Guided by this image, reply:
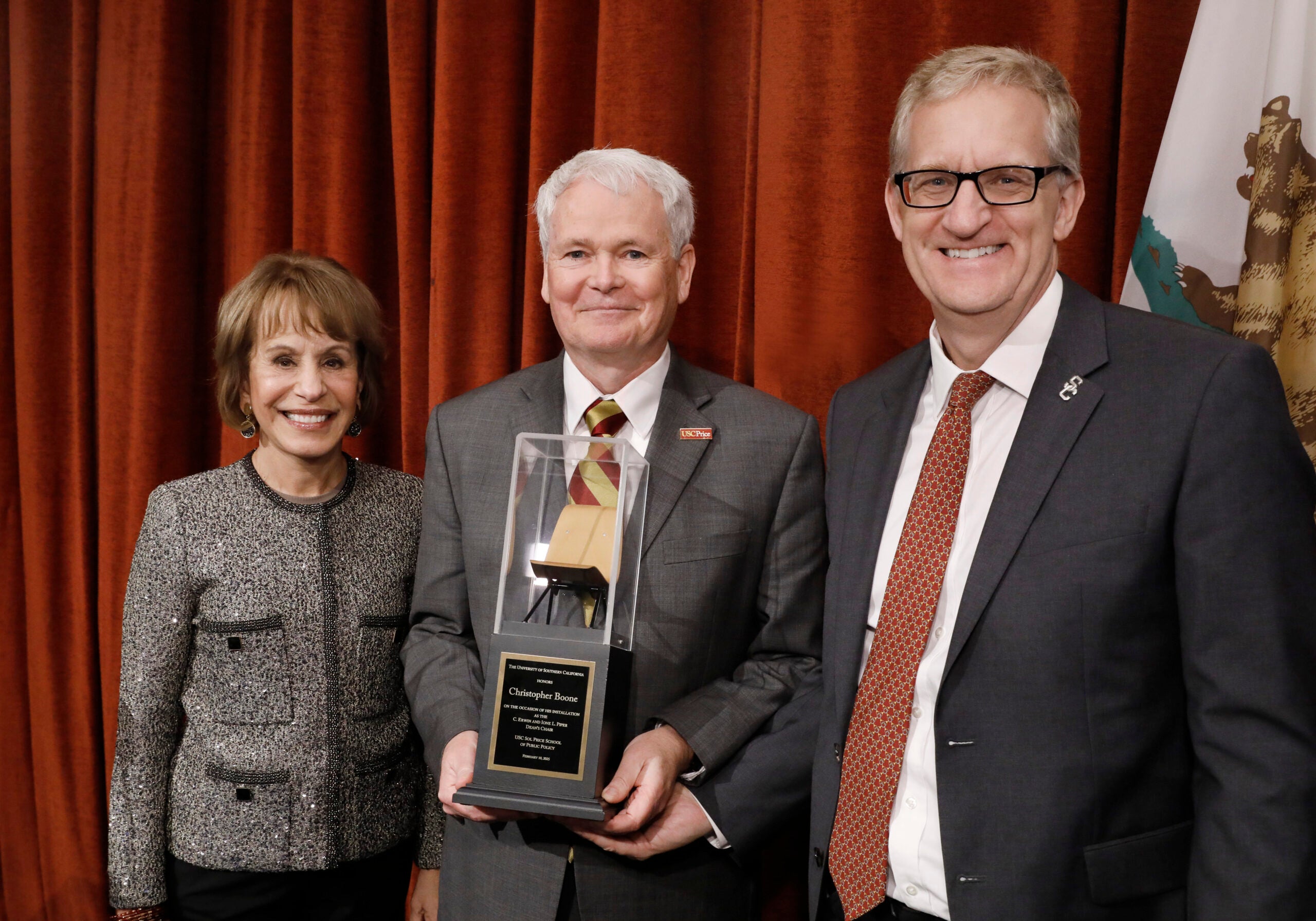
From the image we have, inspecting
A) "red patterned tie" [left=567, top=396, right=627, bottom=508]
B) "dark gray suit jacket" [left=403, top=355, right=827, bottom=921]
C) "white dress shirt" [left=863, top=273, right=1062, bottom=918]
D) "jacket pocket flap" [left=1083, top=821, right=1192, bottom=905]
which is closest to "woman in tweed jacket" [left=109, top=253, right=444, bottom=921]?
"dark gray suit jacket" [left=403, top=355, right=827, bottom=921]

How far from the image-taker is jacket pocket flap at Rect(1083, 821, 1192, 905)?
3.98 feet

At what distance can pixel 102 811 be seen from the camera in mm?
2824

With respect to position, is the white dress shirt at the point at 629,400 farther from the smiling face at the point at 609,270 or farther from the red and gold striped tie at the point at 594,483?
the red and gold striped tie at the point at 594,483

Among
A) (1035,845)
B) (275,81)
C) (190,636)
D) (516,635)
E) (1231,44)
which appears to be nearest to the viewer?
(1035,845)

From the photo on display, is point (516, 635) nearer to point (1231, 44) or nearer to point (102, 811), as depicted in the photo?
point (1231, 44)

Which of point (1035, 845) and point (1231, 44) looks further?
point (1231, 44)

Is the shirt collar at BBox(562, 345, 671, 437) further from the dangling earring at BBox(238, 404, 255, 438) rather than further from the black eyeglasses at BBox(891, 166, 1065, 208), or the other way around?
the dangling earring at BBox(238, 404, 255, 438)

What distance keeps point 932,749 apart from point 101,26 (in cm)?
286

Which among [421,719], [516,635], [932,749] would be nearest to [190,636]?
[421,719]

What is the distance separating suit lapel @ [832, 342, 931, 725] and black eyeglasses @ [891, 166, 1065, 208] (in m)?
0.29

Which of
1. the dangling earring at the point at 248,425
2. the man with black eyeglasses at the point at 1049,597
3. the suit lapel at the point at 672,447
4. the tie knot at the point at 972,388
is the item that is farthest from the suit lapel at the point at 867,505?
the dangling earring at the point at 248,425

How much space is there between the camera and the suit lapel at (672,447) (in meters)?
1.61

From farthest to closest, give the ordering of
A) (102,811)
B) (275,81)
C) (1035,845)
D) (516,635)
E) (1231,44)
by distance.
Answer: (102,811)
(275,81)
(1231,44)
(516,635)
(1035,845)

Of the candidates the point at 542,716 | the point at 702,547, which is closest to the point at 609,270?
the point at 702,547
